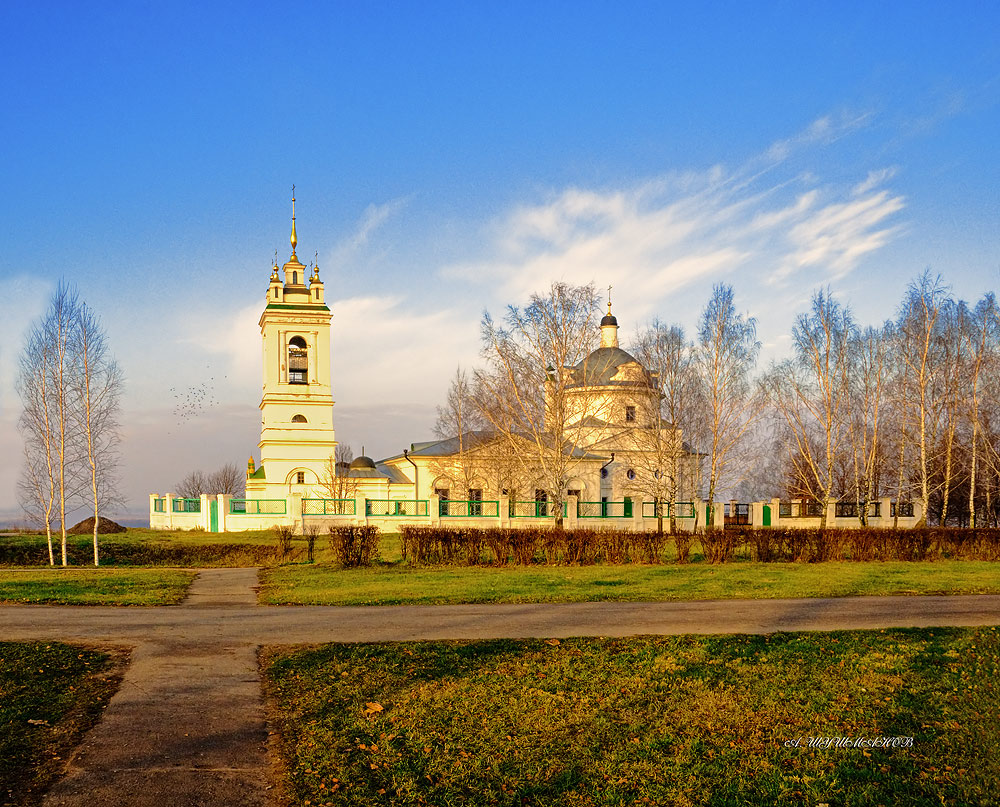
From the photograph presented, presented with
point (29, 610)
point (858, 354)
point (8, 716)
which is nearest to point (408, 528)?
point (29, 610)

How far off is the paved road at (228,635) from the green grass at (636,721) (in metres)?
0.39

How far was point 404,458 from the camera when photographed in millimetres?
45406

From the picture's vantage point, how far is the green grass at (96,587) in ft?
Answer: 40.9

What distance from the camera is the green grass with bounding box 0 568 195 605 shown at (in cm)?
1246

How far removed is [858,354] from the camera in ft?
107

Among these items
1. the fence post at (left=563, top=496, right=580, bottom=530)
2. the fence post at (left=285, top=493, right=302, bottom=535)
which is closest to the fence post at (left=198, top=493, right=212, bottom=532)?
the fence post at (left=285, top=493, right=302, bottom=535)

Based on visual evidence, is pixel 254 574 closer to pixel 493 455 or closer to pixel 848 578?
pixel 848 578

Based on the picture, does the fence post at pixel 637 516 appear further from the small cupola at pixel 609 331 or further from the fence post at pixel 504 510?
the small cupola at pixel 609 331

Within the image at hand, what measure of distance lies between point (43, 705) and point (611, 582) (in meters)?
10.4

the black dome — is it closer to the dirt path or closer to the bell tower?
the bell tower

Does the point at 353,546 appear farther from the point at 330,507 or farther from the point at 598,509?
the point at 598,509

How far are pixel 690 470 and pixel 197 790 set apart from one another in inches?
1232

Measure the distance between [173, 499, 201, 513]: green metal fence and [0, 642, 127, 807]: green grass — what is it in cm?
3394

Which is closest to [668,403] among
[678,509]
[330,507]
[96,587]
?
[678,509]
